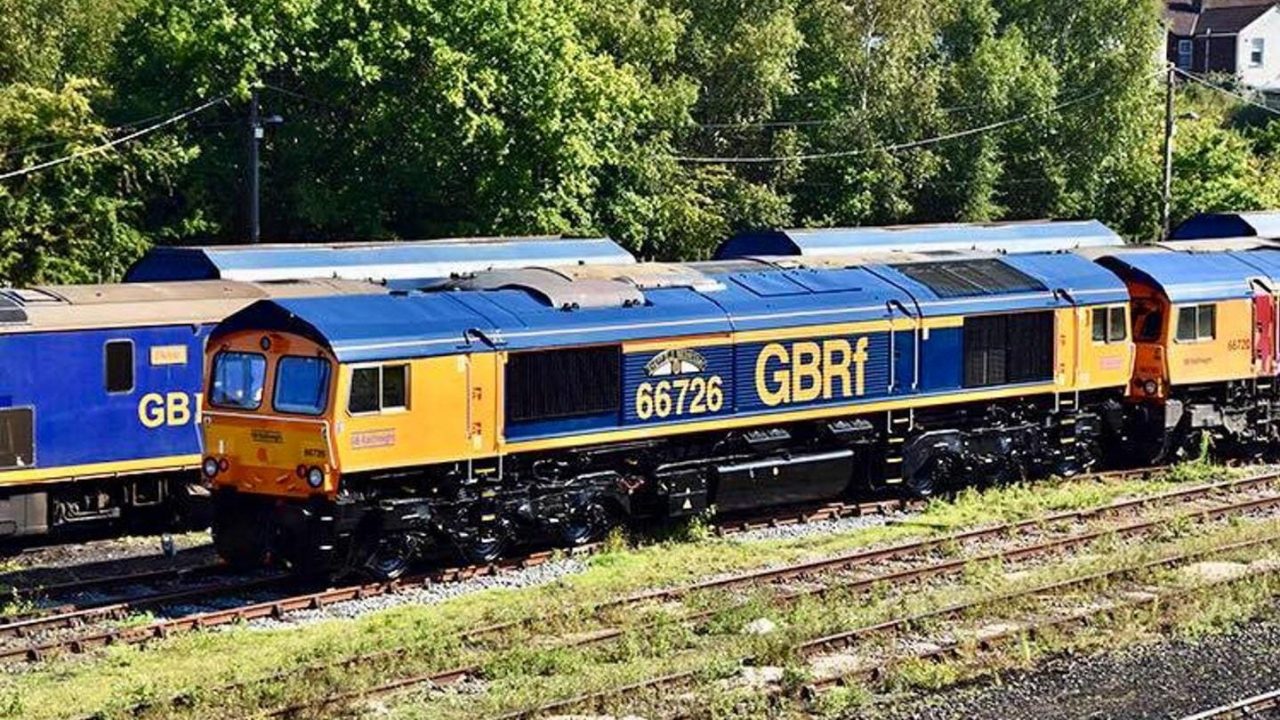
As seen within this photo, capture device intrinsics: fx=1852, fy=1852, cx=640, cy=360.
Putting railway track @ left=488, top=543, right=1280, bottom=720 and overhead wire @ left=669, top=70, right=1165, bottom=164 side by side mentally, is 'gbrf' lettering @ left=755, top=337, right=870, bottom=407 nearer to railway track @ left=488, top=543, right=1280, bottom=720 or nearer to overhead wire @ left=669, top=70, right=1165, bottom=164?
railway track @ left=488, top=543, right=1280, bottom=720

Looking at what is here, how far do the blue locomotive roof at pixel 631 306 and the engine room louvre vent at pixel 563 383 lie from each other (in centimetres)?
20

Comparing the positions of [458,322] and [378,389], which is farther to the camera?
[458,322]

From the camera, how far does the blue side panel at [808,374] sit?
24031 mm

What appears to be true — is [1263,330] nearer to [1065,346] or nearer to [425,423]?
[1065,346]

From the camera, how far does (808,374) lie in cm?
2470

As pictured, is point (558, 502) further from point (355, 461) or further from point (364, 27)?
point (364, 27)

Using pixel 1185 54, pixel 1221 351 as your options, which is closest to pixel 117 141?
pixel 1221 351

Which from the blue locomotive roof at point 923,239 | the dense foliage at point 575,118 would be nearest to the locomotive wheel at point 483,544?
the blue locomotive roof at point 923,239

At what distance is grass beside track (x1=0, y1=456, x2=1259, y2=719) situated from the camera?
1599cm

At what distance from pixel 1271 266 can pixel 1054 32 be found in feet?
84.1

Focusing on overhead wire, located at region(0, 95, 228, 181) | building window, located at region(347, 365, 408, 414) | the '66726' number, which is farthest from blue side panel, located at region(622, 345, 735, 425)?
overhead wire, located at region(0, 95, 228, 181)

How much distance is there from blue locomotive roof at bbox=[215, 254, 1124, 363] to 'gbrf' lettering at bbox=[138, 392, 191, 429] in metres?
2.92

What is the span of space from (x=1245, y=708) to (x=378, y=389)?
9.58 m

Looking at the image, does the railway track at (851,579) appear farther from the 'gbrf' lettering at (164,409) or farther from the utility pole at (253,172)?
the utility pole at (253,172)
